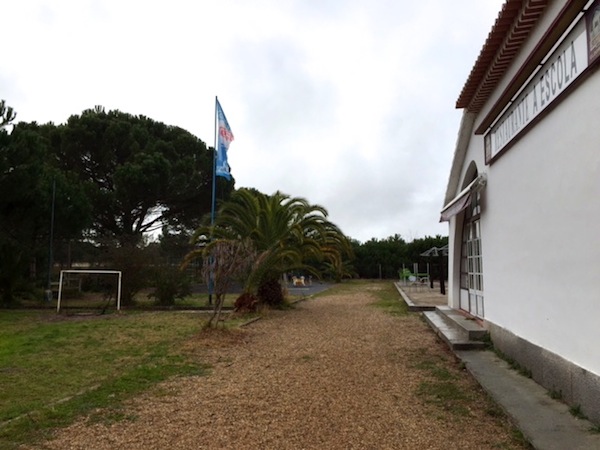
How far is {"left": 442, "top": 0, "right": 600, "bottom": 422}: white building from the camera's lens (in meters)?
4.37

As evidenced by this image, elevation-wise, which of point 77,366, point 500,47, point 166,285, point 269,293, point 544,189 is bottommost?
point 77,366

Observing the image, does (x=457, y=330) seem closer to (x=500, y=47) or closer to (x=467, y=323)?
(x=467, y=323)

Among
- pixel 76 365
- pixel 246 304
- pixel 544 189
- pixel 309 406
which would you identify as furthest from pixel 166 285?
pixel 544 189

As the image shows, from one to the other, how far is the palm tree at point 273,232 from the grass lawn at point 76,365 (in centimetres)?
320

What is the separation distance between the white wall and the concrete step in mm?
740

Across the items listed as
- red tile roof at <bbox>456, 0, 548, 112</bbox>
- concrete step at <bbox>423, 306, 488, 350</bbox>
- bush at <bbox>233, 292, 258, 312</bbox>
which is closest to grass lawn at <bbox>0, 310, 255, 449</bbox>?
bush at <bbox>233, 292, 258, 312</bbox>

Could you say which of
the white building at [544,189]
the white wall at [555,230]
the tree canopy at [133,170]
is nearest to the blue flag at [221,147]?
the tree canopy at [133,170]

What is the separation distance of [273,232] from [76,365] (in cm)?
879

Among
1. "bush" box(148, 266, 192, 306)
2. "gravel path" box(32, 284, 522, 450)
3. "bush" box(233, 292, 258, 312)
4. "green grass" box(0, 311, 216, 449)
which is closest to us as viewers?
"gravel path" box(32, 284, 522, 450)

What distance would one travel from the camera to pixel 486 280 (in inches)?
346

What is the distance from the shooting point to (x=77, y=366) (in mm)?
7289

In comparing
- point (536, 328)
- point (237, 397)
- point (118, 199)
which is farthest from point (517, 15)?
point (118, 199)

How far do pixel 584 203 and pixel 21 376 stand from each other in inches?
262

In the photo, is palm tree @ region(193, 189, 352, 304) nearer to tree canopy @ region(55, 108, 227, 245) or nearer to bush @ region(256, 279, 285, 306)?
bush @ region(256, 279, 285, 306)
